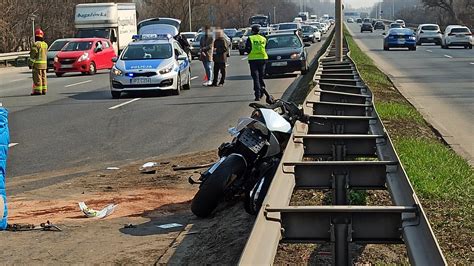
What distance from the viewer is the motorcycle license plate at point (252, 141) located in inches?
294

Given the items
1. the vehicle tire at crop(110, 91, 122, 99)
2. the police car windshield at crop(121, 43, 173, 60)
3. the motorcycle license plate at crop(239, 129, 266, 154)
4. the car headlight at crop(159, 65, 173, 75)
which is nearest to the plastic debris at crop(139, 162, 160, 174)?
the motorcycle license plate at crop(239, 129, 266, 154)

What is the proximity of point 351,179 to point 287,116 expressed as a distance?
8.46ft

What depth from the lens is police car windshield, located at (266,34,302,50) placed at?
2869cm

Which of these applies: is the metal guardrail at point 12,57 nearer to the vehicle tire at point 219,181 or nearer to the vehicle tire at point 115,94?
the vehicle tire at point 115,94

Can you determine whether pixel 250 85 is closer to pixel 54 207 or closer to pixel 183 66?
pixel 183 66

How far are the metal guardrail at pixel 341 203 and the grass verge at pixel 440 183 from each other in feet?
2.23

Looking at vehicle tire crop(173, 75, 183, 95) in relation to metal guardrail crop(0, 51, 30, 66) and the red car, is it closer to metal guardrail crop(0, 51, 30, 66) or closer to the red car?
the red car

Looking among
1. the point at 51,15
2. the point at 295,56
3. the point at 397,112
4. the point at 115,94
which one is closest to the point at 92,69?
the point at 295,56

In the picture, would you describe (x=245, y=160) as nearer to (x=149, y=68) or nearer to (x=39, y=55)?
(x=149, y=68)

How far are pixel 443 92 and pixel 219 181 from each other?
1487 cm

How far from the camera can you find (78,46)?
34.8m

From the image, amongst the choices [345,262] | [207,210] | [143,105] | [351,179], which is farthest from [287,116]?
[143,105]

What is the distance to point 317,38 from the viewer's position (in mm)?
70562

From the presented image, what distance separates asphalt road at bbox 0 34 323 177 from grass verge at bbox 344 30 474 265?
3281 millimetres
